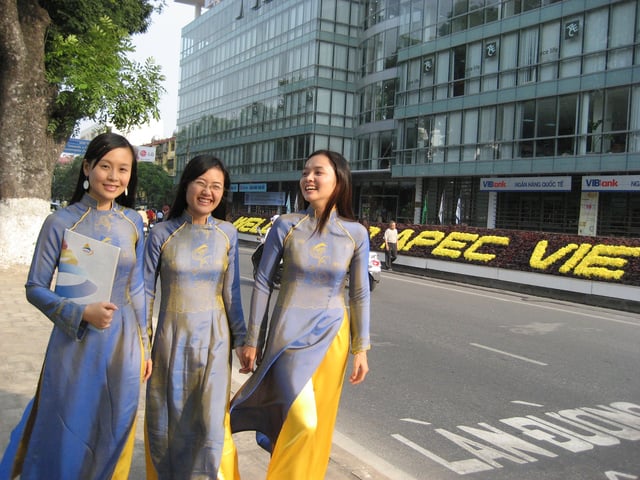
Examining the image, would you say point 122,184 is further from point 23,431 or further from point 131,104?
point 131,104

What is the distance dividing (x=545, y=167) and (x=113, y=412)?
26.5 meters

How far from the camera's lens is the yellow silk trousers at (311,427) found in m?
2.99

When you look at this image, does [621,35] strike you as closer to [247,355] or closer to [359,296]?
[359,296]

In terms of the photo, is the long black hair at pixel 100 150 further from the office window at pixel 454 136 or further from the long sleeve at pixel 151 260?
the office window at pixel 454 136

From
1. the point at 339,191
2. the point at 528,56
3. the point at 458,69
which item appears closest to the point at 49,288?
the point at 339,191

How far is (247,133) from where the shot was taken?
49.3m

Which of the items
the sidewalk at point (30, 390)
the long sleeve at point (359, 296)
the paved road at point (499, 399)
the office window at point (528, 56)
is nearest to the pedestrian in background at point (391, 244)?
the paved road at point (499, 399)

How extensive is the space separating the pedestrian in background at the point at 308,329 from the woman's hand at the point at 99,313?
0.79m

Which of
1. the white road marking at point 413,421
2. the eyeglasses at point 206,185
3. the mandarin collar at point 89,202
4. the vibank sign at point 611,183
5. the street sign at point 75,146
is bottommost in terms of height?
the white road marking at point 413,421

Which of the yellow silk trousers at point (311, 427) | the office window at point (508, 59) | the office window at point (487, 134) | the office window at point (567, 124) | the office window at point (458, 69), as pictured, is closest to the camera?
the yellow silk trousers at point (311, 427)

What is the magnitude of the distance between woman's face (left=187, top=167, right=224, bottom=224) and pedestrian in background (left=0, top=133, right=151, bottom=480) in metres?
0.39

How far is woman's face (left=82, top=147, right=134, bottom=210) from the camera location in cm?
288

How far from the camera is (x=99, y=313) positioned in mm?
2609

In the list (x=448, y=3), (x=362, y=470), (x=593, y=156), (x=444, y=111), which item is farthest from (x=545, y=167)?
(x=362, y=470)
